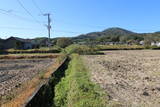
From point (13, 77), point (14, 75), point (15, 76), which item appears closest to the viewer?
point (13, 77)

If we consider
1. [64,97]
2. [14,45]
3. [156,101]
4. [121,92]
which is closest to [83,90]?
[64,97]

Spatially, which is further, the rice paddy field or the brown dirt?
the brown dirt

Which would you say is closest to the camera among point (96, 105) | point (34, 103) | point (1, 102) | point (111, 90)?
point (96, 105)

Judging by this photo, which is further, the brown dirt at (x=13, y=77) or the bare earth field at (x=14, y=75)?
the bare earth field at (x=14, y=75)

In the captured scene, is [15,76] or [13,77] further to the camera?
[15,76]

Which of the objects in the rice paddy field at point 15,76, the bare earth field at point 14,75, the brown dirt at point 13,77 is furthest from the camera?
the bare earth field at point 14,75

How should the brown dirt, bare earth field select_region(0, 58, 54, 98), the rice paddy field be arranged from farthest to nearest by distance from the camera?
bare earth field select_region(0, 58, 54, 98) < the brown dirt < the rice paddy field

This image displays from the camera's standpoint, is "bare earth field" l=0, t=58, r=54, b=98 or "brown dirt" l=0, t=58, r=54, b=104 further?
"bare earth field" l=0, t=58, r=54, b=98

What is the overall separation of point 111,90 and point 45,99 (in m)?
2.19

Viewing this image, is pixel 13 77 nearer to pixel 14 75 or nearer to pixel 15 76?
pixel 15 76

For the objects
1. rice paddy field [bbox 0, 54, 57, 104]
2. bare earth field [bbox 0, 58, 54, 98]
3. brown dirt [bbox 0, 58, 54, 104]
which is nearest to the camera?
rice paddy field [bbox 0, 54, 57, 104]

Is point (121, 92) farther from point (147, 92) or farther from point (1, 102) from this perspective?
point (1, 102)

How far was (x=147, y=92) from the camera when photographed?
6832mm

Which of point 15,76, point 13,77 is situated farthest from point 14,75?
point 13,77
